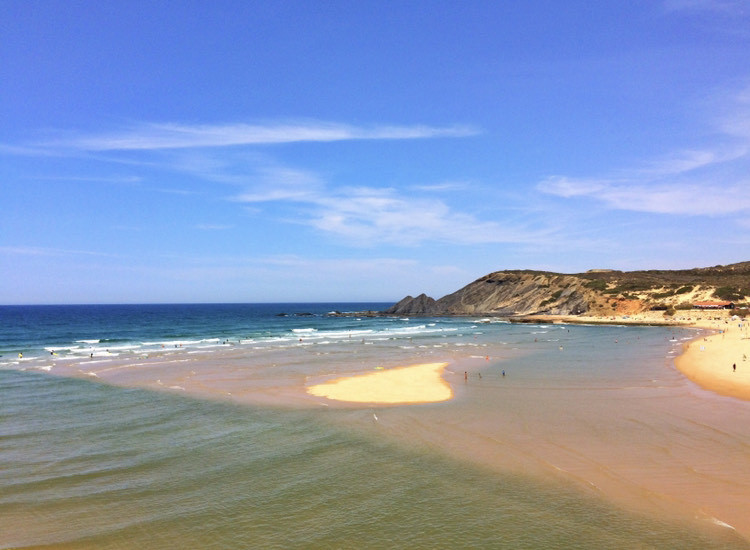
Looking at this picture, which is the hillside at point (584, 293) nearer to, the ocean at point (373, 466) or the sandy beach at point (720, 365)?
the sandy beach at point (720, 365)

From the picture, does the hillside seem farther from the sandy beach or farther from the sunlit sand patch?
the sunlit sand patch

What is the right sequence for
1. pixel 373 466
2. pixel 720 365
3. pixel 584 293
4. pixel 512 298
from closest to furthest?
pixel 373 466
pixel 720 365
pixel 584 293
pixel 512 298

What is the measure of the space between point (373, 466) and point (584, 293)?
118424mm

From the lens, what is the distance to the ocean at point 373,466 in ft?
39.3

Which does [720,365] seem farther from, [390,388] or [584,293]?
[584,293]

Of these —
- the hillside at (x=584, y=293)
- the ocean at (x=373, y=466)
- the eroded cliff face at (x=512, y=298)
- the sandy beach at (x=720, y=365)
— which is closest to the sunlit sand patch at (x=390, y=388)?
the ocean at (x=373, y=466)

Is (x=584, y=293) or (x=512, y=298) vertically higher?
(x=584, y=293)

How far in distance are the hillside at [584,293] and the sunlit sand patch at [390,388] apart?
296ft

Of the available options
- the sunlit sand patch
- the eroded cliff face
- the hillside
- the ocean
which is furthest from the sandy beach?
the eroded cliff face

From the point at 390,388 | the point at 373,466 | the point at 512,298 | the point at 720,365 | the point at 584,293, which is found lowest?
the point at 373,466

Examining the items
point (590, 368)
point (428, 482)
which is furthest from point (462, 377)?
point (428, 482)

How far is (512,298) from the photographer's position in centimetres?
13900

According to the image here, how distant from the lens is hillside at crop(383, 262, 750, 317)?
108 meters

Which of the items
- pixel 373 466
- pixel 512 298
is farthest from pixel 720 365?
pixel 512 298
